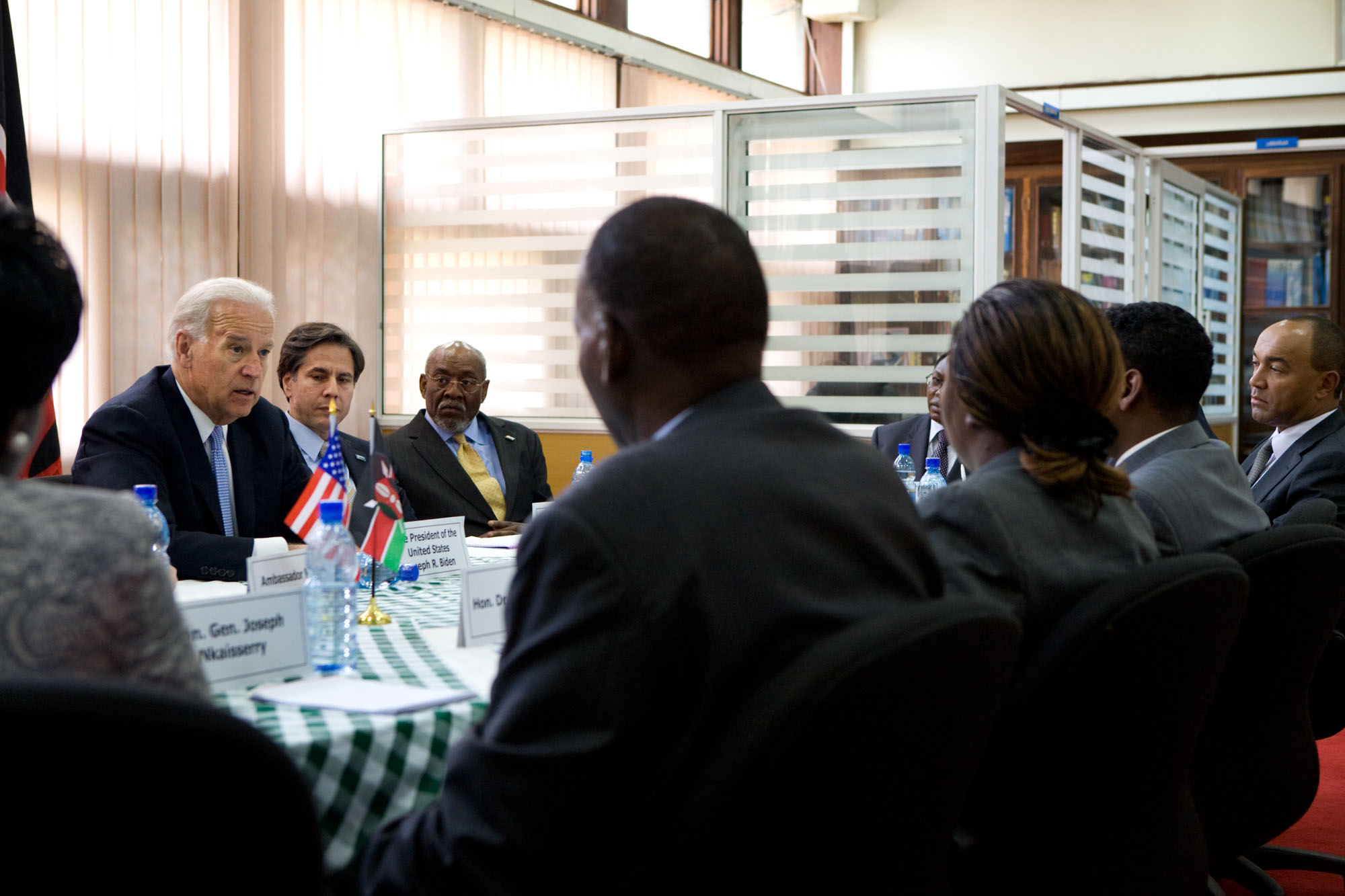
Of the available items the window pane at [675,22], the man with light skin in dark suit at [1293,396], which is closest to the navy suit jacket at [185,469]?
the man with light skin in dark suit at [1293,396]

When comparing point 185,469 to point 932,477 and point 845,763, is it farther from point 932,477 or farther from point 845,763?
point 845,763

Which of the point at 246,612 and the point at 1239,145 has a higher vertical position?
the point at 1239,145

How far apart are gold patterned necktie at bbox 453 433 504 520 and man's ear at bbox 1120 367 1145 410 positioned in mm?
2431

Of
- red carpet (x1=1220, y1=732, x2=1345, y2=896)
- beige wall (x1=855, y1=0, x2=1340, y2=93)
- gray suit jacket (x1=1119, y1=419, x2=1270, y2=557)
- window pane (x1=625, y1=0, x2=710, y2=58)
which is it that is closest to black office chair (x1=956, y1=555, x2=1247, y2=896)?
gray suit jacket (x1=1119, y1=419, x2=1270, y2=557)

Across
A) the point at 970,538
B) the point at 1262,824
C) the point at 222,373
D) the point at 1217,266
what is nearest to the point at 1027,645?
the point at 970,538

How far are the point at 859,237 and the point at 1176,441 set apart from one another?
109 inches

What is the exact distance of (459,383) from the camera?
14.1ft

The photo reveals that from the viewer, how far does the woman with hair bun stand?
4.99 ft

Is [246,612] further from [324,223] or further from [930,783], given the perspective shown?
[324,223]

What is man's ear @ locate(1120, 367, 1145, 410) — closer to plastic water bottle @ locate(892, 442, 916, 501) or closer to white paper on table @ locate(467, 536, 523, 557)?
white paper on table @ locate(467, 536, 523, 557)

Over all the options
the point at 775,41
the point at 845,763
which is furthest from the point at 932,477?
the point at 775,41

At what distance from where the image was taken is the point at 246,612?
1.59 metres

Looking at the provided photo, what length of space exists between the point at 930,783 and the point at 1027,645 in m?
0.47

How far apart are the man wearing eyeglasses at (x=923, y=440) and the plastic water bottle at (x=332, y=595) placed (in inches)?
100
